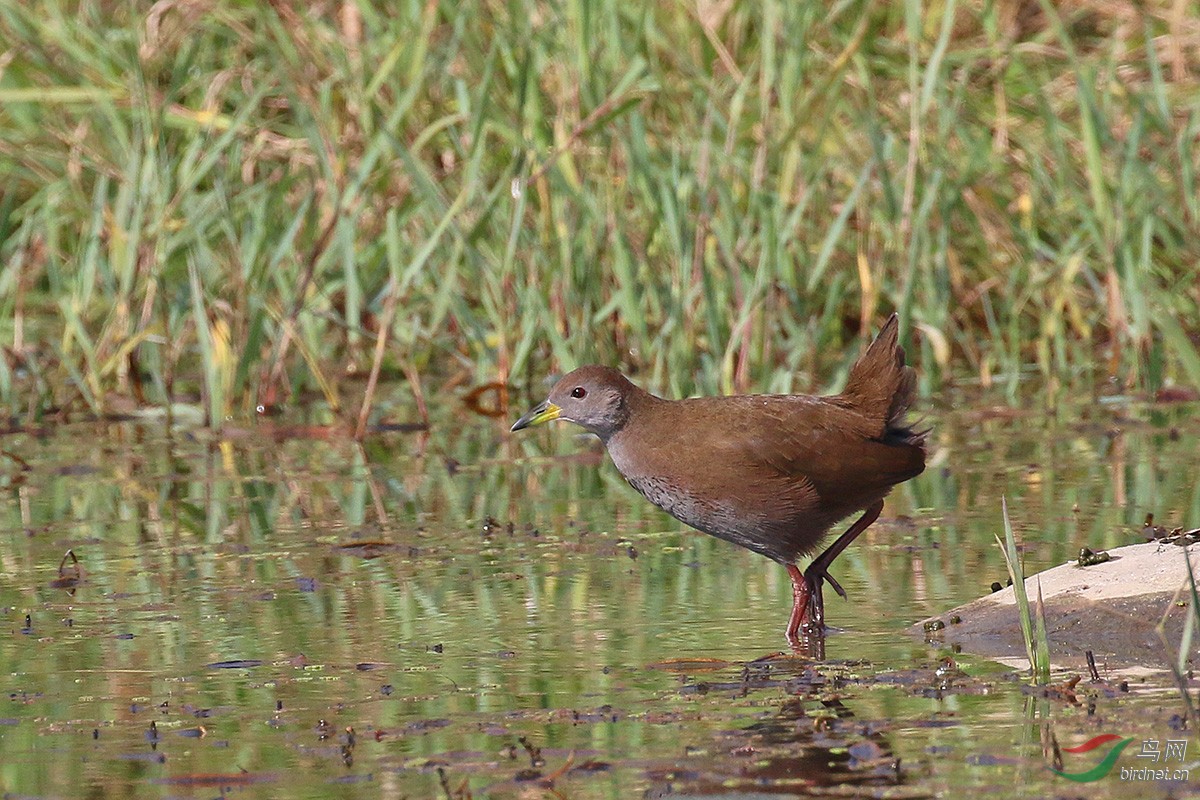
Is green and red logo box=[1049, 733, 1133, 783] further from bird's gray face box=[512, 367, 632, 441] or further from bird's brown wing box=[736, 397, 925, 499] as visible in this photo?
bird's gray face box=[512, 367, 632, 441]

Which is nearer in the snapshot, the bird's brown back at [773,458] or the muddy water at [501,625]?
the muddy water at [501,625]

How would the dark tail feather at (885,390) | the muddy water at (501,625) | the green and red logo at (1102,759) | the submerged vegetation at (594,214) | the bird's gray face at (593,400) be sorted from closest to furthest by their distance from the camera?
the green and red logo at (1102,759), the muddy water at (501,625), the dark tail feather at (885,390), the bird's gray face at (593,400), the submerged vegetation at (594,214)

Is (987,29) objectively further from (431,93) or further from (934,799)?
(934,799)

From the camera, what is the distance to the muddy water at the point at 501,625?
3662mm

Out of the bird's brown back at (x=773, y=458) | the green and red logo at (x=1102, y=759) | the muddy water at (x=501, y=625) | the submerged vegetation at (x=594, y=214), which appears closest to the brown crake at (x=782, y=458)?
the bird's brown back at (x=773, y=458)

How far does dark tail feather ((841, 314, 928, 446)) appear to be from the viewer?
544 centimetres

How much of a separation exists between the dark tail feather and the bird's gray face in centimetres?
66

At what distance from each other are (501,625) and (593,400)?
0.92 m

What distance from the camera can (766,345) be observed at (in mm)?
8055

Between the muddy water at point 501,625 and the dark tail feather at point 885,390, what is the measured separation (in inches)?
17.1

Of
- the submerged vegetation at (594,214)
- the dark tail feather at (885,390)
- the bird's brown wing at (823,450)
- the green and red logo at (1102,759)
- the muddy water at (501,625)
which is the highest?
the submerged vegetation at (594,214)

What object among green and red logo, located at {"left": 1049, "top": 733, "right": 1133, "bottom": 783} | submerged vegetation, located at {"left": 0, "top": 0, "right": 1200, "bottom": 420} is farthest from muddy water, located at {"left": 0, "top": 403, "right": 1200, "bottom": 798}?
submerged vegetation, located at {"left": 0, "top": 0, "right": 1200, "bottom": 420}

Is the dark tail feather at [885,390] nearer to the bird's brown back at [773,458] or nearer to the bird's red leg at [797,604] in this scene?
the bird's brown back at [773,458]

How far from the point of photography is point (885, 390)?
549 centimetres
